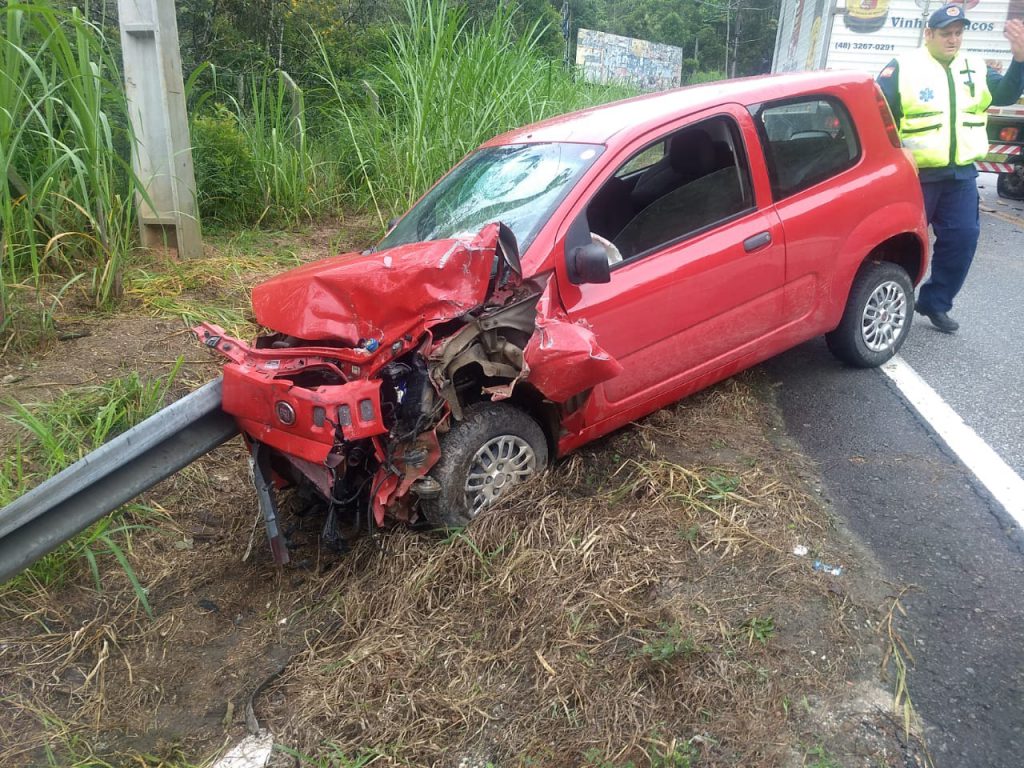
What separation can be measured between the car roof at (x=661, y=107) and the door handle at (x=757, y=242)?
2.18 ft

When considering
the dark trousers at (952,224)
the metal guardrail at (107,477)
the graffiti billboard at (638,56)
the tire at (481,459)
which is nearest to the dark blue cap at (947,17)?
the dark trousers at (952,224)

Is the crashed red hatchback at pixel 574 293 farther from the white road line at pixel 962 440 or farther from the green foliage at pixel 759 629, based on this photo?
the green foliage at pixel 759 629

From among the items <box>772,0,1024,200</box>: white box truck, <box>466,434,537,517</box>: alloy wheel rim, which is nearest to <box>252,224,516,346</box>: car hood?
<box>466,434,537,517</box>: alloy wheel rim

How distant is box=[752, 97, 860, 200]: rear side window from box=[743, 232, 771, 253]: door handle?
0.86ft

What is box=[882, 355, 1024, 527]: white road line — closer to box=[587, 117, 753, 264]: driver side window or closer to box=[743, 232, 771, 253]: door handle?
box=[743, 232, 771, 253]: door handle

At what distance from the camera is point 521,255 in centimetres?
333

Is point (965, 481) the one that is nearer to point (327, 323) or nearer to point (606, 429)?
point (606, 429)

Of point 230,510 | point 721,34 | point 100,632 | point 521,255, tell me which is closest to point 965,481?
point 521,255

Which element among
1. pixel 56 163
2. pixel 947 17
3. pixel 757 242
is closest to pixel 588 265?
pixel 757 242

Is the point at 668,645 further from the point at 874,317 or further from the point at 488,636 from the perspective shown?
the point at 874,317

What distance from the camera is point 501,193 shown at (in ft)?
12.6

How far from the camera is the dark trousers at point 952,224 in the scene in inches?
206

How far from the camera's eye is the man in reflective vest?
510cm

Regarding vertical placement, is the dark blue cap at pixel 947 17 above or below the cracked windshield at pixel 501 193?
above
